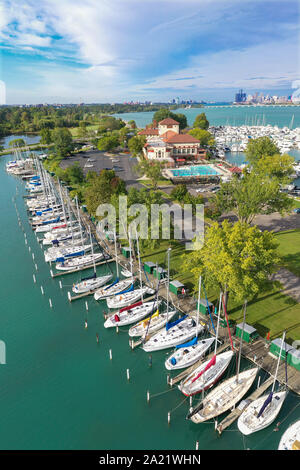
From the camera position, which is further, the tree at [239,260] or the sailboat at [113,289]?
the sailboat at [113,289]

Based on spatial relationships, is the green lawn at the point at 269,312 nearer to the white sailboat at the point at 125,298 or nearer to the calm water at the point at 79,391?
the white sailboat at the point at 125,298

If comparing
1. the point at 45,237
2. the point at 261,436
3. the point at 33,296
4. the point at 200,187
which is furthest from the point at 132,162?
the point at 261,436

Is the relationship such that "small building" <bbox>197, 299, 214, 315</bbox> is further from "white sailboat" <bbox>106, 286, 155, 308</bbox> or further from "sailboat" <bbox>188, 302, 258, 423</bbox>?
"sailboat" <bbox>188, 302, 258, 423</bbox>

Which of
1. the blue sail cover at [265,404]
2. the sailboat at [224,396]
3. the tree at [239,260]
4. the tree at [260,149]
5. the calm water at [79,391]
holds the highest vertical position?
the tree at [260,149]

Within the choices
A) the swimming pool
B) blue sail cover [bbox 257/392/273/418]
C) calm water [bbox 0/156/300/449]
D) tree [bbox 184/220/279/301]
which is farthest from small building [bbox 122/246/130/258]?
the swimming pool

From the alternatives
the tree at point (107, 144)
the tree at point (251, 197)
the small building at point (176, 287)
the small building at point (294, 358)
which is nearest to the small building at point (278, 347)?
the small building at point (294, 358)
